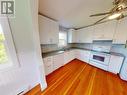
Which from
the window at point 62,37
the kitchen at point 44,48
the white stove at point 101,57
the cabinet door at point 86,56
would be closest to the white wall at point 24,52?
the kitchen at point 44,48

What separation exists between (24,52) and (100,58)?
126 inches

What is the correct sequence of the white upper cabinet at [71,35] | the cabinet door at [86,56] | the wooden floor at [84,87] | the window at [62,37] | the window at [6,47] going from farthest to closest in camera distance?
the white upper cabinet at [71,35] → the window at [62,37] → the cabinet door at [86,56] → the wooden floor at [84,87] → the window at [6,47]

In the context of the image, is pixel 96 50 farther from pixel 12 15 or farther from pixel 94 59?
pixel 12 15

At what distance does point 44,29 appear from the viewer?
7.71 ft

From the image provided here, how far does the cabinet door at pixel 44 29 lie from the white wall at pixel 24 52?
0.67m

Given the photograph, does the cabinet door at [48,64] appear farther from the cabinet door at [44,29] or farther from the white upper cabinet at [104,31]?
the white upper cabinet at [104,31]

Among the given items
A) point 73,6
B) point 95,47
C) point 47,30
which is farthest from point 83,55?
point 73,6

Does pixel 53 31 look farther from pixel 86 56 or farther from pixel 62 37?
pixel 86 56

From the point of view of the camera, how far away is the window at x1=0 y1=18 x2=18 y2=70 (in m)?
1.21

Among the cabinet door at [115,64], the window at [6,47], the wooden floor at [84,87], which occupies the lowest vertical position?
the wooden floor at [84,87]

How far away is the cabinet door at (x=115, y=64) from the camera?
254 centimetres

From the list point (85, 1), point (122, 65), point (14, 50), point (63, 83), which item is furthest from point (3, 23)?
point (122, 65)

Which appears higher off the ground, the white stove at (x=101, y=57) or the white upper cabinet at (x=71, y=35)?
the white upper cabinet at (x=71, y=35)

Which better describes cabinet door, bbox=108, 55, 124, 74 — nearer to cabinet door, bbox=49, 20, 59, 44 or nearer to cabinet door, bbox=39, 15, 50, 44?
cabinet door, bbox=49, 20, 59, 44
